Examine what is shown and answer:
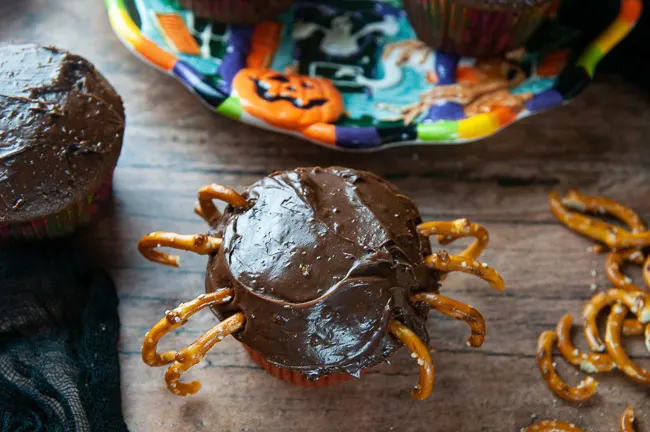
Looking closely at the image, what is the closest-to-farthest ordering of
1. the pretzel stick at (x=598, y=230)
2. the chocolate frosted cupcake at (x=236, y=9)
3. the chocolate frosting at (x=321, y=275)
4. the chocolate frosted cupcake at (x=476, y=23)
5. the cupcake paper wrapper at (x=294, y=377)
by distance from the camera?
the chocolate frosting at (x=321, y=275)
the cupcake paper wrapper at (x=294, y=377)
the pretzel stick at (x=598, y=230)
the chocolate frosted cupcake at (x=476, y=23)
the chocolate frosted cupcake at (x=236, y=9)

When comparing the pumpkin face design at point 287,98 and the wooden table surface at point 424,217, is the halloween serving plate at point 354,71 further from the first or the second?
the wooden table surface at point 424,217

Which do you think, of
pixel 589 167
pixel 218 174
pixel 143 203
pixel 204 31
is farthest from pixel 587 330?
pixel 204 31

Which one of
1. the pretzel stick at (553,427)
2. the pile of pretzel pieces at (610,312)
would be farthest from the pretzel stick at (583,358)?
the pretzel stick at (553,427)

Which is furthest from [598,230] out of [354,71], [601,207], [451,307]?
[354,71]

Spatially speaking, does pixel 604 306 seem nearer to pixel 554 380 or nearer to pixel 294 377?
pixel 554 380

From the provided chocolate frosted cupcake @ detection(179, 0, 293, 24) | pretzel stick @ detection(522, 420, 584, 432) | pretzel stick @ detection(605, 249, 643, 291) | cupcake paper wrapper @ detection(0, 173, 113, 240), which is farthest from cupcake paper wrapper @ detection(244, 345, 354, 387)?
chocolate frosted cupcake @ detection(179, 0, 293, 24)

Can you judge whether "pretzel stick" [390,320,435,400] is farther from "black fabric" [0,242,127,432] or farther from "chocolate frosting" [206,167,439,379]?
"black fabric" [0,242,127,432]

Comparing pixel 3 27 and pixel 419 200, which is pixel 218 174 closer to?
pixel 419 200
